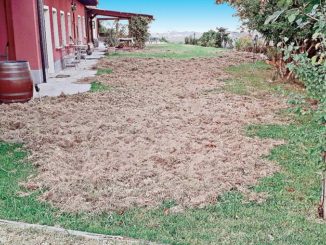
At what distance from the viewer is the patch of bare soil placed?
12.5 ft

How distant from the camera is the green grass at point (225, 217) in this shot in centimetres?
301

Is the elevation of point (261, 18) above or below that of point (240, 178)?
above

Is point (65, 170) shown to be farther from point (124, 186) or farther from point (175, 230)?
point (175, 230)

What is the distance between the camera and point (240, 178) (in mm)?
4059

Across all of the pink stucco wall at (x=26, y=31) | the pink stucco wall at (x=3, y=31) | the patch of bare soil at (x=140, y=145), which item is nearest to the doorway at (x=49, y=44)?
the pink stucco wall at (x=26, y=31)

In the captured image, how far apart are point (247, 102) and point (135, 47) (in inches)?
712

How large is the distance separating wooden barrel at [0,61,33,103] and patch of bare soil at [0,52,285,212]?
31 centimetres

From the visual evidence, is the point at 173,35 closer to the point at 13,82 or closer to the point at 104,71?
the point at 104,71

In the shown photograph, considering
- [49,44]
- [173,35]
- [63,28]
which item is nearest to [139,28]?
[63,28]

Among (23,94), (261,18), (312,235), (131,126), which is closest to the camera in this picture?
(312,235)

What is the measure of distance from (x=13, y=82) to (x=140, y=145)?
3.58 meters

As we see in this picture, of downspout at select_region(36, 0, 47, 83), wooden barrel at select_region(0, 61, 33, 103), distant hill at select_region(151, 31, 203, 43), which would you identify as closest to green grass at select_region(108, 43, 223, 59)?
downspout at select_region(36, 0, 47, 83)

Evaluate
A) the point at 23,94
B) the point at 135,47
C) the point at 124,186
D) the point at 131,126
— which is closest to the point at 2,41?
the point at 23,94

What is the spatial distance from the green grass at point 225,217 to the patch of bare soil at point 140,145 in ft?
0.49
